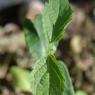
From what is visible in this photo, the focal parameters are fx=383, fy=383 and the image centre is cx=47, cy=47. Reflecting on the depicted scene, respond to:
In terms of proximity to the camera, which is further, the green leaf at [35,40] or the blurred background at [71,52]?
the blurred background at [71,52]

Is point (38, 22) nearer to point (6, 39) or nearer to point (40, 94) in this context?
point (40, 94)

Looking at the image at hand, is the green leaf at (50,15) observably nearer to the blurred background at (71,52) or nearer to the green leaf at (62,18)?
the green leaf at (62,18)

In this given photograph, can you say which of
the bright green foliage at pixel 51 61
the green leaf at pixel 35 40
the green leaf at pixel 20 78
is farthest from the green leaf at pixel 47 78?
the green leaf at pixel 20 78

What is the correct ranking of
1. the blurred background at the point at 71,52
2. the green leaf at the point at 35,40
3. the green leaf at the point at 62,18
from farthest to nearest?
the blurred background at the point at 71,52
the green leaf at the point at 35,40
the green leaf at the point at 62,18

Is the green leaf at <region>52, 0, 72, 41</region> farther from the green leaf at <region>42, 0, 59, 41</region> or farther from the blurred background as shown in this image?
the blurred background

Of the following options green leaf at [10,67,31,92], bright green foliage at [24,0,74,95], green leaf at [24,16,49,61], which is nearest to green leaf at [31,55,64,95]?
bright green foliage at [24,0,74,95]

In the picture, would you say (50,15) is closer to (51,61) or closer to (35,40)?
→ (51,61)

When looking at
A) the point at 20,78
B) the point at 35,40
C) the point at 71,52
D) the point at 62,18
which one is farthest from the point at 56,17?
the point at 71,52
